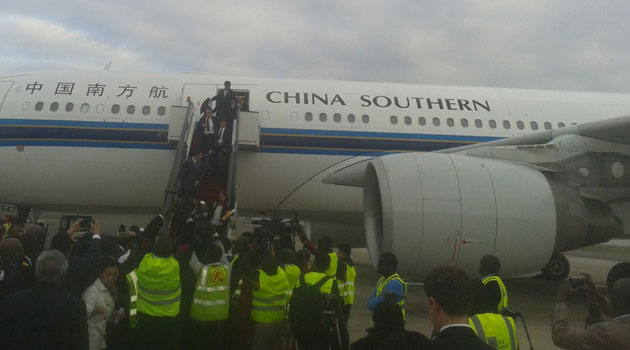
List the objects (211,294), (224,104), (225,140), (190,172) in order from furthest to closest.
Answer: (224,104) < (225,140) < (190,172) < (211,294)

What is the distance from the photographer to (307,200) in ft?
32.6

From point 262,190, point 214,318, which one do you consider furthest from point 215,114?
point 214,318

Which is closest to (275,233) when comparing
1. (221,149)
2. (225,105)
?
(221,149)

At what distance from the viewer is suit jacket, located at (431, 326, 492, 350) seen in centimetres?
198

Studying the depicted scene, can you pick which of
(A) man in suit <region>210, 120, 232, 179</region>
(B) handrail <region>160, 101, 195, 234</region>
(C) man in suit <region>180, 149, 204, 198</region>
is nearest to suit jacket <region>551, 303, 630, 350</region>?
(B) handrail <region>160, 101, 195, 234</region>

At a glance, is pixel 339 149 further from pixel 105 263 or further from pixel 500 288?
pixel 105 263

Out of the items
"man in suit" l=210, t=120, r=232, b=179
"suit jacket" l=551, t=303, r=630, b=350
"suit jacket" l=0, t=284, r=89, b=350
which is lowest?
"suit jacket" l=551, t=303, r=630, b=350

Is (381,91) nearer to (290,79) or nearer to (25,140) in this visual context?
(290,79)

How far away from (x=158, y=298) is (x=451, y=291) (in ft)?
8.20

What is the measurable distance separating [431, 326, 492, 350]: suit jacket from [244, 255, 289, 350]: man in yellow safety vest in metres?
2.35

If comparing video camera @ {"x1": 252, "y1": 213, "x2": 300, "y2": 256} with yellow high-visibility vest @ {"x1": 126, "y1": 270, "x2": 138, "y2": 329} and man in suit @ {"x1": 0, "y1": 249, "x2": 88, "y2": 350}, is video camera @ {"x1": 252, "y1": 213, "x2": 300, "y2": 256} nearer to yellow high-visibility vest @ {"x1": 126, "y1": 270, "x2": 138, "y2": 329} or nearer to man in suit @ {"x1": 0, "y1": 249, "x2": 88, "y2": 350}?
yellow high-visibility vest @ {"x1": 126, "y1": 270, "x2": 138, "y2": 329}

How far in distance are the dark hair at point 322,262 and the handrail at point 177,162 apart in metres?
2.43

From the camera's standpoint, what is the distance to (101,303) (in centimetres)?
379

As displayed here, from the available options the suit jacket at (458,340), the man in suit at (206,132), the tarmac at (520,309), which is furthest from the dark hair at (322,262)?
the man in suit at (206,132)
